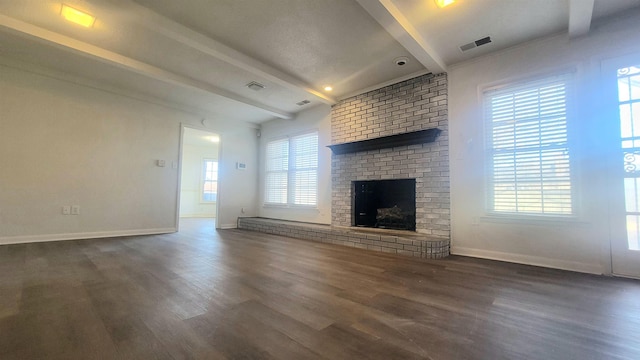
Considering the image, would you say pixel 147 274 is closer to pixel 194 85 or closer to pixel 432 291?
pixel 432 291

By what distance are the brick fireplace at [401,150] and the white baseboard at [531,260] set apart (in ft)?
1.10

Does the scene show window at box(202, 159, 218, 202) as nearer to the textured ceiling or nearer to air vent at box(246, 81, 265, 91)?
the textured ceiling

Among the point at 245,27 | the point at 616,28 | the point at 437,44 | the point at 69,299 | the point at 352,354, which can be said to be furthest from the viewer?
the point at 437,44

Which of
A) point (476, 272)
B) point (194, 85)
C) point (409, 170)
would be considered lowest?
point (476, 272)

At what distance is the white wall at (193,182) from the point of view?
9422 mm

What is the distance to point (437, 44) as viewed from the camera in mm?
3393

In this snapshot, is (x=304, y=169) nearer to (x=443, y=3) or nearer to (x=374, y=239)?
(x=374, y=239)

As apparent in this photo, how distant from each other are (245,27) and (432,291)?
11.1 ft

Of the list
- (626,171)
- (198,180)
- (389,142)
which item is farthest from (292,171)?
(626,171)

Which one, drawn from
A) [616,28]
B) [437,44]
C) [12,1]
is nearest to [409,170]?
[437,44]

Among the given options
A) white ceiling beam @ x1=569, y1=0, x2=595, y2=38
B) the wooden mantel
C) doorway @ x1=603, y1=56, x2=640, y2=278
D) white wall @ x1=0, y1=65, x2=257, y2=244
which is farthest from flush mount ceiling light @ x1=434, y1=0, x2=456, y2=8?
white wall @ x1=0, y1=65, x2=257, y2=244

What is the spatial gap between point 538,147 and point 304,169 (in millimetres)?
4140

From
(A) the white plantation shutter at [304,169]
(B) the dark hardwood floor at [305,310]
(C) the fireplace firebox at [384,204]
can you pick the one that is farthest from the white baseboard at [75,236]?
(C) the fireplace firebox at [384,204]

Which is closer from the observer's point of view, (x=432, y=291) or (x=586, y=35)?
(x=432, y=291)
